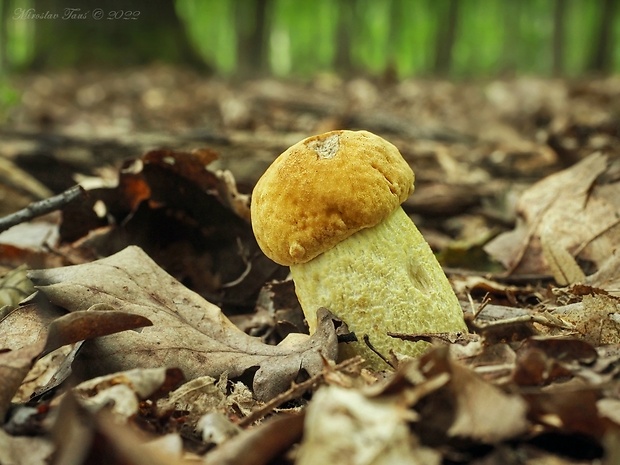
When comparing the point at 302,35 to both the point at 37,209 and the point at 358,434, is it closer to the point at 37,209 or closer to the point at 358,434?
the point at 37,209

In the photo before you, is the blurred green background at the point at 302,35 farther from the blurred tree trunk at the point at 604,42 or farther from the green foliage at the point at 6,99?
the green foliage at the point at 6,99

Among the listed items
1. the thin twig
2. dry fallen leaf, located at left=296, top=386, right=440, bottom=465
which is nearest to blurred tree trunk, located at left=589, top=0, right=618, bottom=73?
the thin twig

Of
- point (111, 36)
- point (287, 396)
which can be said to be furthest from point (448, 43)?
point (287, 396)

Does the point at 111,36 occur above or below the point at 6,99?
below

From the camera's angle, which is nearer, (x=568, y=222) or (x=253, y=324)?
(x=253, y=324)

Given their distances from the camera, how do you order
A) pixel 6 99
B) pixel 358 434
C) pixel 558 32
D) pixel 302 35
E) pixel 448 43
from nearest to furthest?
pixel 358 434 < pixel 6 99 < pixel 558 32 < pixel 448 43 < pixel 302 35

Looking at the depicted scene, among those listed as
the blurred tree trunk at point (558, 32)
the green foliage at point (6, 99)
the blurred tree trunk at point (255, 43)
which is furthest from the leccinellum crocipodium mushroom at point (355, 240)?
the blurred tree trunk at point (558, 32)

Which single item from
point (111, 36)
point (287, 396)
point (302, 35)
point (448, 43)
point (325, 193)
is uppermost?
point (325, 193)

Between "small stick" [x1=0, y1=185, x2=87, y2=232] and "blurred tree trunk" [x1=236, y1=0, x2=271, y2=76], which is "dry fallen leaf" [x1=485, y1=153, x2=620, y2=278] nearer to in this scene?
"small stick" [x1=0, y1=185, x2=87, y2=232]

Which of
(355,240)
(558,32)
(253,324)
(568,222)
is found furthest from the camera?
(558,32)
